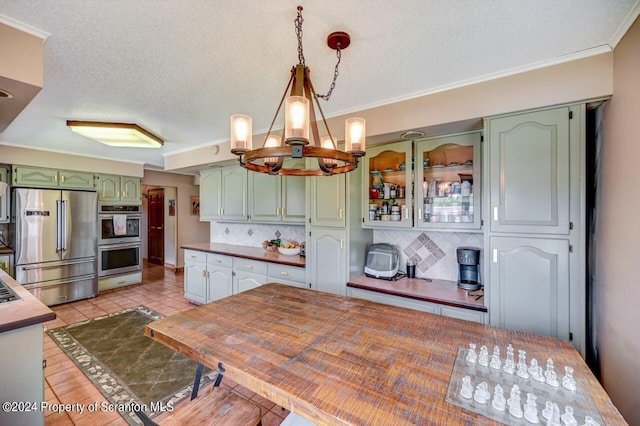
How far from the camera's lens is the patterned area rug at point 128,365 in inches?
85.0

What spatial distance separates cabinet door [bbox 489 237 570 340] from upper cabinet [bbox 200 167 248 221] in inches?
122

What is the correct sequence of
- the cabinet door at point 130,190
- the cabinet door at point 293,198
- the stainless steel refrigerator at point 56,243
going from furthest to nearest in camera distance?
the cabinet door at point 130,190 → the stainless steel refrigerator at point 56,243 → the cabinet door at point 293,198

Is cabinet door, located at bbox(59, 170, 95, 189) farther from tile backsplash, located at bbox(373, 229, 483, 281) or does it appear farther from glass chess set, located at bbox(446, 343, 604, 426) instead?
glass chess set, located at bbox(446, 343, 604, 426)

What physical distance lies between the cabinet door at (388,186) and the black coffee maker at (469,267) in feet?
1.64

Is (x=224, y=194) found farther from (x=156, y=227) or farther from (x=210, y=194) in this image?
(x=156, y=227)

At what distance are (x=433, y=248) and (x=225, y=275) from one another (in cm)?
268

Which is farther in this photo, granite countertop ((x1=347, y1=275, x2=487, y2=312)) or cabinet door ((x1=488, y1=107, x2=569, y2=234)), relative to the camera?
granite countertop ((x1=347, y1=275, x2=487, y2=312))

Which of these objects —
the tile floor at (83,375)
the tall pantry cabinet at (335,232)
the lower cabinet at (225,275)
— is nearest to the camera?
the tile floor at (83,375)

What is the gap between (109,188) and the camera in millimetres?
4938

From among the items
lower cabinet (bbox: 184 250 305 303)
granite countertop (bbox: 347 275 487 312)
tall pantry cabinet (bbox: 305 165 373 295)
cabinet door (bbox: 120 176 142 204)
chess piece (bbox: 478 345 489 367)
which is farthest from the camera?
cabinet door (bbox: 120 176 142 204)

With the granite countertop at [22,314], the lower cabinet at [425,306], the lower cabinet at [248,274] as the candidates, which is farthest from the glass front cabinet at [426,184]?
the granite countertop at [22,314]

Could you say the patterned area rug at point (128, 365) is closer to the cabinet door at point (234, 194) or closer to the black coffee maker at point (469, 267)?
the cabinet door at point (234, 194)

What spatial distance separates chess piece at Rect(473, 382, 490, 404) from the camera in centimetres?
91

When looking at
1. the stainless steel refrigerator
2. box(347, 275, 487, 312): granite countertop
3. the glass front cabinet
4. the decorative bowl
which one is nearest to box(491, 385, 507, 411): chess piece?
box(347, 275, 487, 312): granite countertop
